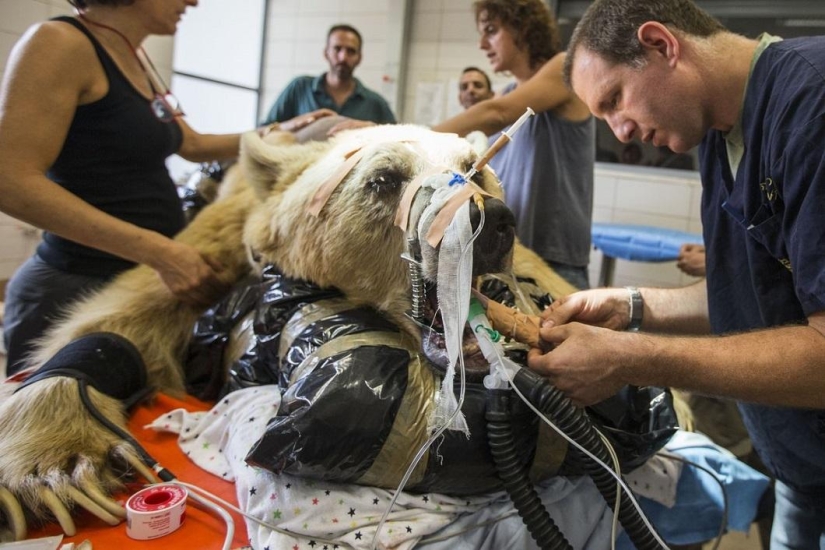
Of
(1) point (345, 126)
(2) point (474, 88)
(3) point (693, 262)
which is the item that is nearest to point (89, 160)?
(1) point (345, 126)

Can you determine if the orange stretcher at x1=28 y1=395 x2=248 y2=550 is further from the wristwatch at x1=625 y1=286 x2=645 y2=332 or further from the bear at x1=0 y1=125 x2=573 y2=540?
the wristwatch at x1=625 y1=286 x2=645 y2=332

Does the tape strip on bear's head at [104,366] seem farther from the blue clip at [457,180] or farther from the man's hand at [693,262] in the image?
the man's hand at [693,262]

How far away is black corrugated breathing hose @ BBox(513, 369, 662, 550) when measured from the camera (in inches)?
33.0

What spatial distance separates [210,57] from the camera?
Answer: 539 cm

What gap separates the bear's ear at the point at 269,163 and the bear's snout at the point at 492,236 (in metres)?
0.52

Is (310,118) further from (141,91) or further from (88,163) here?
(88,163)

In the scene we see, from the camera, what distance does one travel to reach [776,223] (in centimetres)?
96

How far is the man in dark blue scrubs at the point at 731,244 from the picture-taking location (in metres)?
0.85

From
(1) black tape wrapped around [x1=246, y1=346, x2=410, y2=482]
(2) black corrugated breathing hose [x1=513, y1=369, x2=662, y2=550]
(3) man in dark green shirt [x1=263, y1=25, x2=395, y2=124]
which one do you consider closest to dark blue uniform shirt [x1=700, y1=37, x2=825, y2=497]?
(2) black corrugated breathing hose [x1=513, y1=369, x2=662, y2=550]

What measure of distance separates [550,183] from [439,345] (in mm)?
→ 1178

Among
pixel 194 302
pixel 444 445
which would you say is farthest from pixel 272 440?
pixel 194 302

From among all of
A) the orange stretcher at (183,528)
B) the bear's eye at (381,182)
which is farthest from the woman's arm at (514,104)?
the orange stretcher at (183,528)

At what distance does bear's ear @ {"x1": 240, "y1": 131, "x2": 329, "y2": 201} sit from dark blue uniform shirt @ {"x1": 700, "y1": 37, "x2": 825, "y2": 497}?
0.84 meters

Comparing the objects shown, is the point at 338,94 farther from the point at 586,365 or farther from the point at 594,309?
the point at 586,365
